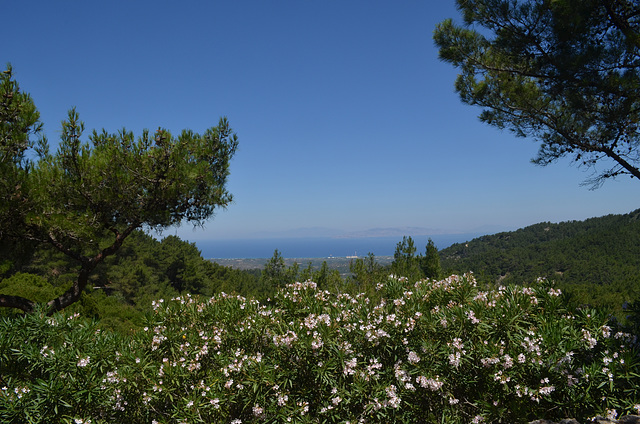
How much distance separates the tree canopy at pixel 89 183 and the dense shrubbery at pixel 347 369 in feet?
9.75

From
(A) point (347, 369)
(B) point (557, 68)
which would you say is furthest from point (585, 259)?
(A) point (347, 369)

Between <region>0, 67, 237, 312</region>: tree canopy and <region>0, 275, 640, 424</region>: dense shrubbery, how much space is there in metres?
2.97

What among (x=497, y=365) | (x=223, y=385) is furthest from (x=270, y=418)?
(x=497, y=365)

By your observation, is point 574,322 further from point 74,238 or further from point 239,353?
point 74,238

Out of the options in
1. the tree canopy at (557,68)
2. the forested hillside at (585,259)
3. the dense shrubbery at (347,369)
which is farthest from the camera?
the forested hillside at (585,259)

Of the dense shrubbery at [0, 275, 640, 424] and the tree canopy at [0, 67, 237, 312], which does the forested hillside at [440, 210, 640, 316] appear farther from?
the dense shrubbery at [0, 275, 640, 424]

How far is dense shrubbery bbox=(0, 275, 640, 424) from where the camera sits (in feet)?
9.51

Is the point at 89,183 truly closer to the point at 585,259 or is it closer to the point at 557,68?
the point at 557,68

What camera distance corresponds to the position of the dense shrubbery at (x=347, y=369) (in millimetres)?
2898

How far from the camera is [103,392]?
3191 millimetres

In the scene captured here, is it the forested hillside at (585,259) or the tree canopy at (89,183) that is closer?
the tree canopy at (89,183)

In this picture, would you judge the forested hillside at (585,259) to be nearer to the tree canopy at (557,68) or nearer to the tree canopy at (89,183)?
the tree canopy at (557,68)

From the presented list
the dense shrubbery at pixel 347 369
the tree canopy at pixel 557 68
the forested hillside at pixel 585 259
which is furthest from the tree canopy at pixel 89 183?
the forested hillside at pixel 585 259

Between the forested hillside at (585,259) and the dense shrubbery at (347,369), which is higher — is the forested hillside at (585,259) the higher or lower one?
the lower one
